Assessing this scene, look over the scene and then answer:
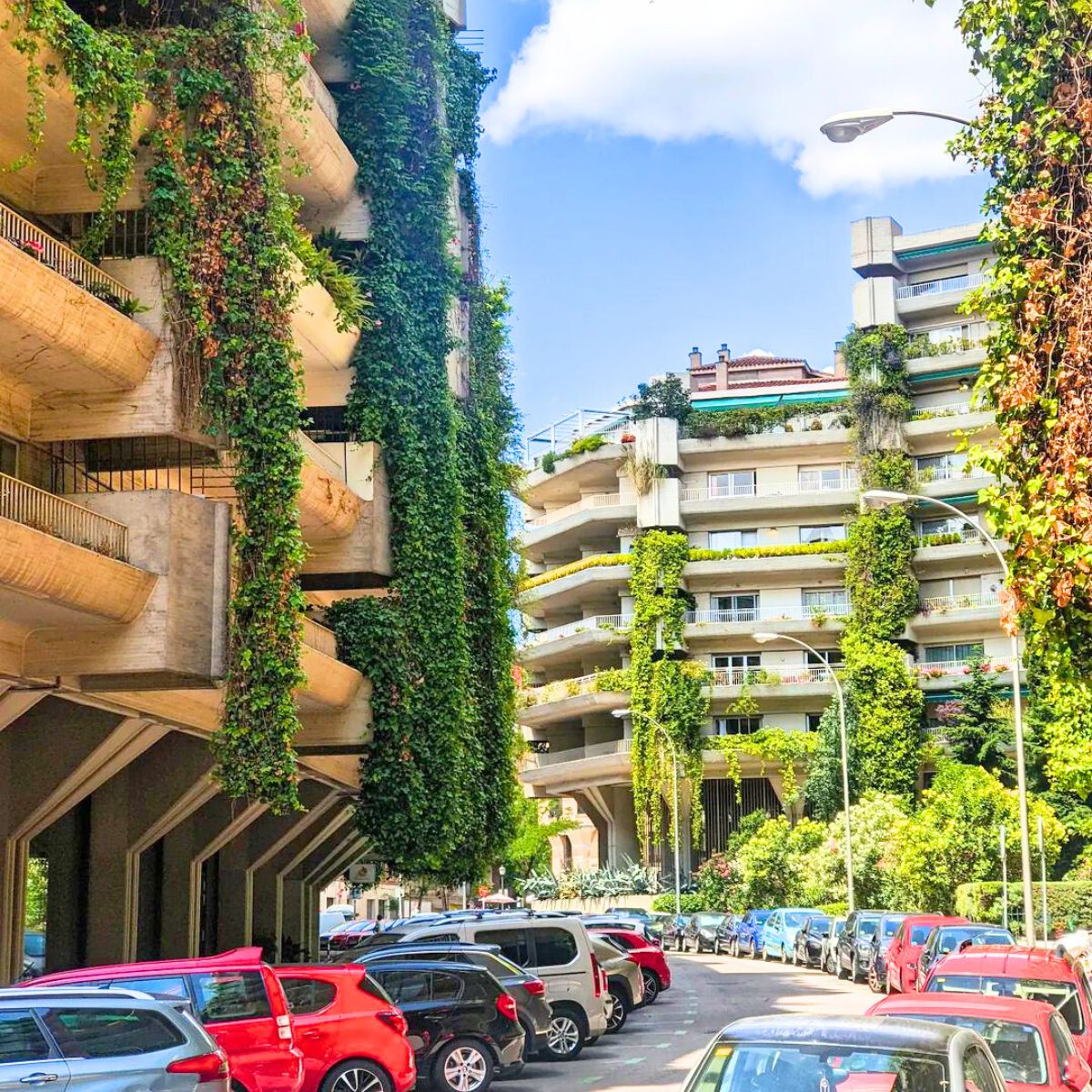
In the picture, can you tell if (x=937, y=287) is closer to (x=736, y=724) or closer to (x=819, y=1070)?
(x=736, y=724)

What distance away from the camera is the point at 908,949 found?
2780 centimetres

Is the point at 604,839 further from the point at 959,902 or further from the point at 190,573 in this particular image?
the point at 190,573

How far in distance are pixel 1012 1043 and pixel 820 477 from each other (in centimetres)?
6814

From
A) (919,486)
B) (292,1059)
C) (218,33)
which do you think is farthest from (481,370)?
(919,486)

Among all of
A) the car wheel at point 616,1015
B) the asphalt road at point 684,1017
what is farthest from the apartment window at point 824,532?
the car wheel at point 616,1015

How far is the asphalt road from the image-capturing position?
67.7 feet

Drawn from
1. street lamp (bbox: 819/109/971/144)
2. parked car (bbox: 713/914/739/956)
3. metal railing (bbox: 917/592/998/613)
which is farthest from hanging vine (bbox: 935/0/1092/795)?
metal railing (bbox: 917/592/998/613)

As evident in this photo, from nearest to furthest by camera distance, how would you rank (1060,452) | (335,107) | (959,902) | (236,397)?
(1060,452) → (236,397) → (335,107) → (959,902)

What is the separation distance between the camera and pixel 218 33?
24.4 m

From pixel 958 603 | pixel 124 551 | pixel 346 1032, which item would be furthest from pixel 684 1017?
pixel 958 603

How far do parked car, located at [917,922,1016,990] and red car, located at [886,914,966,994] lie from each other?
1.12ft

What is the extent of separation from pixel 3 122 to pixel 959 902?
130 ft

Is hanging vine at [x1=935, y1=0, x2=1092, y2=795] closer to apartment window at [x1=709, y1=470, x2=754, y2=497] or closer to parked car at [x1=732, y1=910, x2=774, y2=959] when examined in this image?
parked car at [x1=732, y1=910, x2=774, y2=959]

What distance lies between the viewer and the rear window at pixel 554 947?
23688mm
